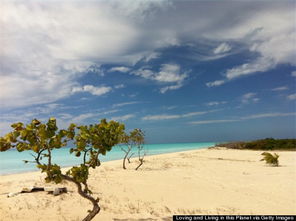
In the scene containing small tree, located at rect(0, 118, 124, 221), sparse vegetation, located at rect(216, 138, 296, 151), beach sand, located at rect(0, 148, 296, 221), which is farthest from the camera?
sparse vegetation, located at rect(216, 138, 296, 151)

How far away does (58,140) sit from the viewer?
273 inches

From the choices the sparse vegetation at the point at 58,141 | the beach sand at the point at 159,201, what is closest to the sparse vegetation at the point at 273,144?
the beach sand at the point at 159,201

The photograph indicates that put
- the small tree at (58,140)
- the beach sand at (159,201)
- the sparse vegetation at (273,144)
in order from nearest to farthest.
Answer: the small tree at (58,140) < the beach sand at (159,201) < the sparse vegetation at (273,144)

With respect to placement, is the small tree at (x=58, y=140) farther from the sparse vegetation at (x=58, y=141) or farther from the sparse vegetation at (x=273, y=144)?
Result: the sparse vegetation at (x=273, y=144)

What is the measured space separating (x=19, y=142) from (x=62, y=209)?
527 cm

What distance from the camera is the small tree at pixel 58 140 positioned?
651cm

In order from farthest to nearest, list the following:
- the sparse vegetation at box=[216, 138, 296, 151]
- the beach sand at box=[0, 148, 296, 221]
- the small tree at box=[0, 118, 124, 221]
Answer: the sparse vegetation at box=[216, 138, 296, 151] → the beach sand at box=[0, 148, 296, 221] → the small tree at box=[0, 118, 124, 221]

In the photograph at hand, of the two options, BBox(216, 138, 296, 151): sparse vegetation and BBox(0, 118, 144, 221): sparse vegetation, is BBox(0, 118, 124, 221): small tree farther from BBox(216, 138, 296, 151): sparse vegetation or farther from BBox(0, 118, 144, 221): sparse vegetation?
BBox(216, 138, 296, 151): sparse vegetation

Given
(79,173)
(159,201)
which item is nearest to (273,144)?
(159,201)

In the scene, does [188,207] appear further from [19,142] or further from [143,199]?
[19,142]

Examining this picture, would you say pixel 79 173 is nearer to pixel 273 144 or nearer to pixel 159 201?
pixel 159 201

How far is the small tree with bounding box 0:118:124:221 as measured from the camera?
21.4ft

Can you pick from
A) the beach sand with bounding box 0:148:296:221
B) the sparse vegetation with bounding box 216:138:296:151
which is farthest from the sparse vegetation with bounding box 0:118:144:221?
the sparse vegetation with bounding box 216:138:296:151

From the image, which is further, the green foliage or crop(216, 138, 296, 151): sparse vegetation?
crop(216, 138, 296, 151): sparse vegetation
